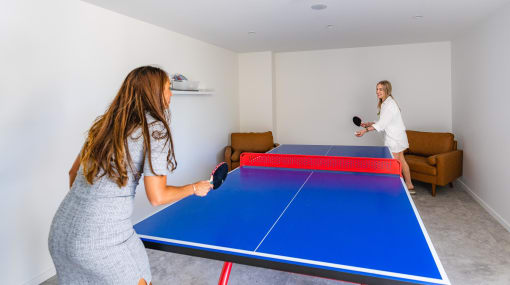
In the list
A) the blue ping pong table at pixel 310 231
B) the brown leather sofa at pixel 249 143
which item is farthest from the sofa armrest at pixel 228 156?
the blue ping pong table at pixel 310 231

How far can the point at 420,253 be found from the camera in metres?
1.26

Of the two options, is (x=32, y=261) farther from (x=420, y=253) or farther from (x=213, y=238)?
(x=420, y=253)

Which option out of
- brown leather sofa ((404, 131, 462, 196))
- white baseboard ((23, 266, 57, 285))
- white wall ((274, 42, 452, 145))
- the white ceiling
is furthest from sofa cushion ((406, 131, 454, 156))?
white baseboard ((23, 266, 57, 285))

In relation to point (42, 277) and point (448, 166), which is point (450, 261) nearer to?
point (448, 166)

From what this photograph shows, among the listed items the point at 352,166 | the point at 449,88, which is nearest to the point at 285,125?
the point at 449,88

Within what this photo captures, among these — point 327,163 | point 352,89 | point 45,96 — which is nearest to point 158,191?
point 327,163

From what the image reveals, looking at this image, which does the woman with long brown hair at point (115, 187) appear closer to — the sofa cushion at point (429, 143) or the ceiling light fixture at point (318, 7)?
the ceiling light fixture at point (318, 7)

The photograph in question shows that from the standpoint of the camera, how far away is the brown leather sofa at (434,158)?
4402mm

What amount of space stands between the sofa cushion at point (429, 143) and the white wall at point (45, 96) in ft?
13.1

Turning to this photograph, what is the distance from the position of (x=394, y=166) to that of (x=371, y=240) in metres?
1.31

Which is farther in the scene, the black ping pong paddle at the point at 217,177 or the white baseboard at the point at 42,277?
the white baseboard at the point at 42,277

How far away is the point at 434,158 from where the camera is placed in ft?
14.5

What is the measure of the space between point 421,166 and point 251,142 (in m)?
2.50

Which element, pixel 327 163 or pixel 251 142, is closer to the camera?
pixel 327 163
